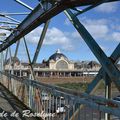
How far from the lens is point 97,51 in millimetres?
5750

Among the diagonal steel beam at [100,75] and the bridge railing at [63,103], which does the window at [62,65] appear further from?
the diagonal steel beam at [100,75]

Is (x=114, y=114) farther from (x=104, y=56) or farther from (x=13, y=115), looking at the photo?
(x=13, y=115)

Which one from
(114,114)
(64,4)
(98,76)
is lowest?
(114,114)

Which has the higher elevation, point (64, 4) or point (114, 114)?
point (64, 4)

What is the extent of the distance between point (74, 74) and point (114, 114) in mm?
98109

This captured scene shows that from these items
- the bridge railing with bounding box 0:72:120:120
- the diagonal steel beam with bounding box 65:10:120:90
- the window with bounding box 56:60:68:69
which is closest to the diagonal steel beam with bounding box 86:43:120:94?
the diagonal steel beam with bounding box 65:10:120:90

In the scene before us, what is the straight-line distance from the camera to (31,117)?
361 inches

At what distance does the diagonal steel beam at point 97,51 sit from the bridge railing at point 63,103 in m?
0.44

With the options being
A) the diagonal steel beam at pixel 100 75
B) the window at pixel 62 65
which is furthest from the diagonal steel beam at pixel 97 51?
the window at pixel 62 65

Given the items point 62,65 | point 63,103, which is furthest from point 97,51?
point 62,65

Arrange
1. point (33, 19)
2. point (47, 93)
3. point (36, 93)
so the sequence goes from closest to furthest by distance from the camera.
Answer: point (47, 93)
point (33, 19)
point (36, 93)

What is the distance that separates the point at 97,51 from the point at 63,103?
1.74 metres

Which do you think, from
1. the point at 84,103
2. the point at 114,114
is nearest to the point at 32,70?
the point at 84,103

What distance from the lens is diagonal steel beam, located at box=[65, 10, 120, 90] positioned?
531 cm
